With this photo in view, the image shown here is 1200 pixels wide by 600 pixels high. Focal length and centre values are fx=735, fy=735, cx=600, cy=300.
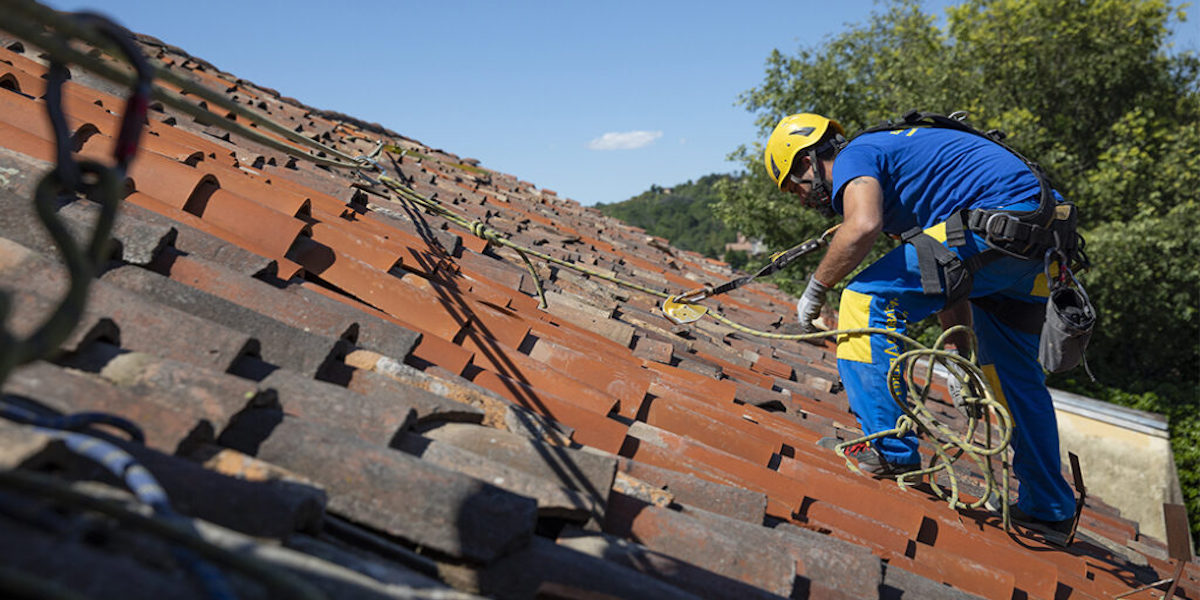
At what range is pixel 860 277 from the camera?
3.06 m

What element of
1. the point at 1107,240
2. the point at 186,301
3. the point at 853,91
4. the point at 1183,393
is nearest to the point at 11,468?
the point at 186,301

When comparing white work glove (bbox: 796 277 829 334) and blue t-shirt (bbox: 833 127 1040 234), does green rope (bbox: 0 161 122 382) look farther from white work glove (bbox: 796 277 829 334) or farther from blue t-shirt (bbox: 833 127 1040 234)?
white work glove (bbox: 796 277 829 334)

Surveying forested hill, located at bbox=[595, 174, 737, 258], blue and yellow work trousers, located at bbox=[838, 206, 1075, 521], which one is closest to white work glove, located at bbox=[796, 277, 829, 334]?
blue and yellow work trousers, located at bbox=[838, 206, 1075, 521]

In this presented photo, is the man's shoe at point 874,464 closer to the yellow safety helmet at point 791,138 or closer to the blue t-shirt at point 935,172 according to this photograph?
the blue t-shirt at point 935,172

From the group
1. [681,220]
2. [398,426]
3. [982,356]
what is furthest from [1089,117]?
[681,220]

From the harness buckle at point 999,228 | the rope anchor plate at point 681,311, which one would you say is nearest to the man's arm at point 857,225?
the harness buckle at point 999,228

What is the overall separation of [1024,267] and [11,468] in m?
3.34

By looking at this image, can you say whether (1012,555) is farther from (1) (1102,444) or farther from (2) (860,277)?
(1) (1102,444)

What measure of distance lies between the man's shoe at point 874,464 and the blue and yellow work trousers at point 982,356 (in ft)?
0.09

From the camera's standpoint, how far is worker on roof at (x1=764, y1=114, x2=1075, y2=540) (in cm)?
294

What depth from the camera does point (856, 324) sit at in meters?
2.99

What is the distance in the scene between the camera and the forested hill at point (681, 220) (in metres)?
51.0

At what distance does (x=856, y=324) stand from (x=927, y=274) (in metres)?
0.33

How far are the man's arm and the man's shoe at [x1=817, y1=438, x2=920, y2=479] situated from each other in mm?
698
